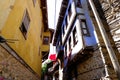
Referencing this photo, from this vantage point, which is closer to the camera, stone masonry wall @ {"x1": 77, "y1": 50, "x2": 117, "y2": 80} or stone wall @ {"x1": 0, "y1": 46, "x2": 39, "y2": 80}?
stone wall @ {"x1": 0, "y1": 46, "x2": 39, "y2": 80}

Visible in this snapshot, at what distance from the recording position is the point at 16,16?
6.55 m

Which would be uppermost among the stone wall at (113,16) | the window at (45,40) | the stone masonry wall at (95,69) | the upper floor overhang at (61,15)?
the upper floor overhang at (61,15)

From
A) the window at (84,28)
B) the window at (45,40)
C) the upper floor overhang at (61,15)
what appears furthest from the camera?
the window at (45,40)

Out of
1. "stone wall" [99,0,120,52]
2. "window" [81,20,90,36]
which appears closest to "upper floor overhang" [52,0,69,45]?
"window" [81,20,90,36]

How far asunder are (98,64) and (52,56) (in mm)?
10125

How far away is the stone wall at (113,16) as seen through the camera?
5.72 metres

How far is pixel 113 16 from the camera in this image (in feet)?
19.6

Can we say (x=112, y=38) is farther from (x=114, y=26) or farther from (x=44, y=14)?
(x=44, y=14)

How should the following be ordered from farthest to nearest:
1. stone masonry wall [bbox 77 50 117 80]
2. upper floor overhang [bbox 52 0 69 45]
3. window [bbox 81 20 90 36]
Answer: upper floor overhang [bbox 52 0 69 45], window [bbox 81 20 90 36], stone masonry wall [bbox 77 50 117 80]

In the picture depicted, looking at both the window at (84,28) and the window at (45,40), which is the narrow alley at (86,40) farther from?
the window at (45,40)

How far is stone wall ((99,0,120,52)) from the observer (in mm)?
5719

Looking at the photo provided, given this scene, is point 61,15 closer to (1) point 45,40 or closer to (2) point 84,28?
(1) point 45,40

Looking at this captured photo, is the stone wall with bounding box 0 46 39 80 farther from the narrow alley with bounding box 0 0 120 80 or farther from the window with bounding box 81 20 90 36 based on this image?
the window with bounding box 81 20 90 36

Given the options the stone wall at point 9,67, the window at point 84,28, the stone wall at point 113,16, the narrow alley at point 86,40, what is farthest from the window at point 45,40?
the stone wall at point 113,16
